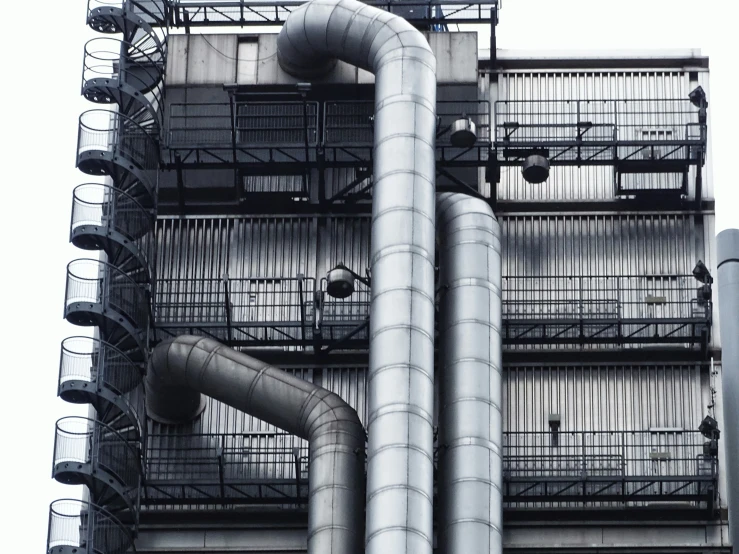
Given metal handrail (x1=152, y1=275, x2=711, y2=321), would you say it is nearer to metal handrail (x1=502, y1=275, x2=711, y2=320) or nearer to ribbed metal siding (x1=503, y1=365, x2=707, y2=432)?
metal handrail (x1=502, y1=275, x2=711, y2=320)

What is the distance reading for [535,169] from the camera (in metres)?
59.8

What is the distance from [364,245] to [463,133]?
4699 mm

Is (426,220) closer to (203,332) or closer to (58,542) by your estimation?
(203,332)

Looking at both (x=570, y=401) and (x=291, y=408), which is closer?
(x=291, y=408)

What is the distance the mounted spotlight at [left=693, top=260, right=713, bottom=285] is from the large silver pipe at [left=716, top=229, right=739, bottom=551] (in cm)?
227

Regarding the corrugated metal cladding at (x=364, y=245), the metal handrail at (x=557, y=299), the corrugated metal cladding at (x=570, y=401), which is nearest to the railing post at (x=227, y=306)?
the metal handrail at (x=557, y=299)

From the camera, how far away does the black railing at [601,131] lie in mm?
60875

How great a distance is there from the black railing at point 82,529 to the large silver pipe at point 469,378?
8.63 meters

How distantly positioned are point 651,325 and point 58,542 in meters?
18.1

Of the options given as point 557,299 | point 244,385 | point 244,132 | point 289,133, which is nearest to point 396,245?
point 244,385

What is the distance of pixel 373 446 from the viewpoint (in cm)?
5394

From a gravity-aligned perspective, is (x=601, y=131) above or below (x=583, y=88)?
below

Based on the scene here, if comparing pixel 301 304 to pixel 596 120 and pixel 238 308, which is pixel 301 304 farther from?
pixel 596 120

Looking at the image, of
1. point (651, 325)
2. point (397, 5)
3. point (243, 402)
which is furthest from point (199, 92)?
point (651, 325)
